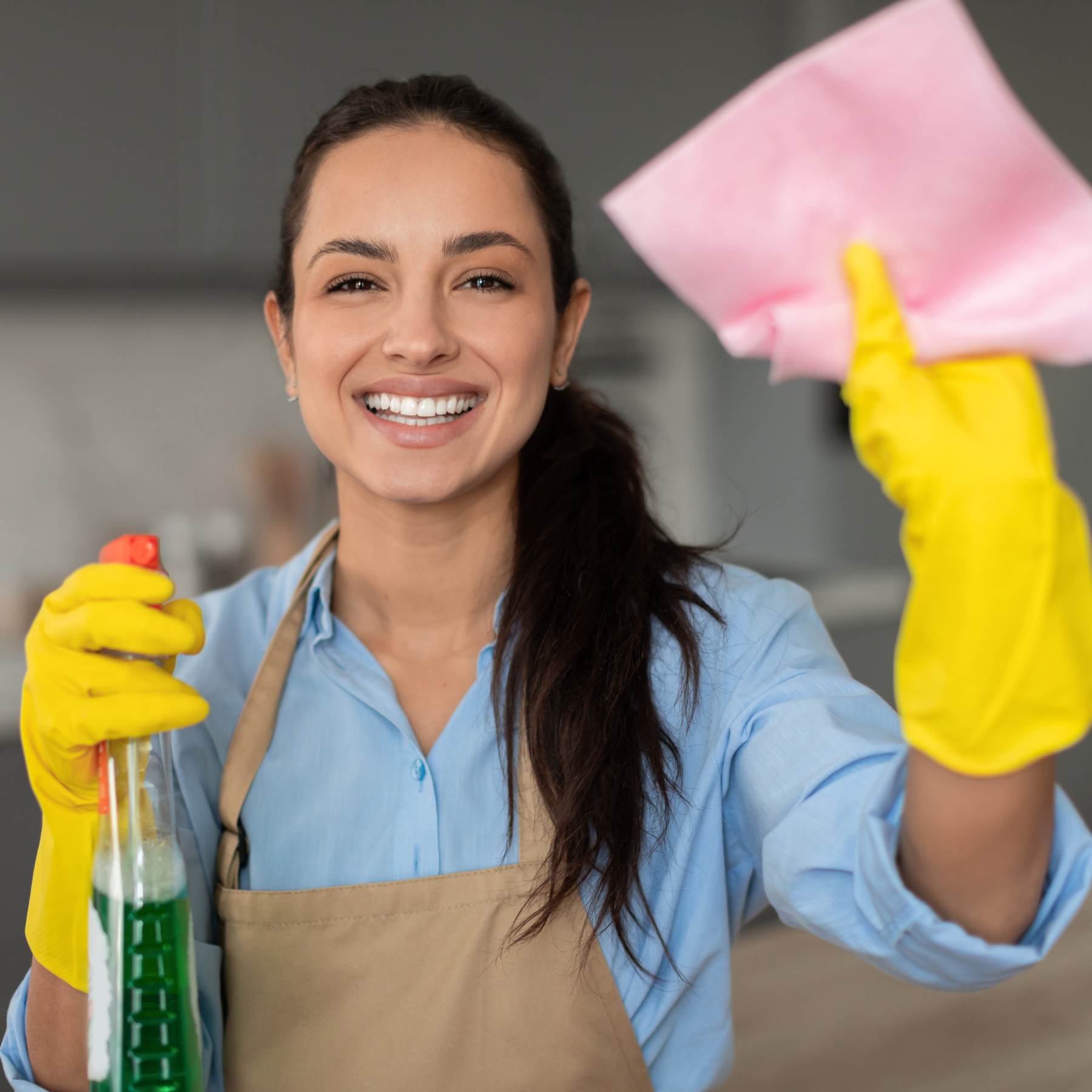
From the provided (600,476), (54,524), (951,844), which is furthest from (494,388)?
(54,524)

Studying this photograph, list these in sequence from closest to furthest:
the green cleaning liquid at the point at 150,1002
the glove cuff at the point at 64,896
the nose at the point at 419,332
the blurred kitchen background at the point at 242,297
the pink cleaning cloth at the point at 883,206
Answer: the pink cleaning cloth at the point at 883,206 < the green cleaning liquid at the point at 150,1002 < the glove cuff at the point at 64,896 < the nose at the point at 419,332 < the blurred kitchen background at the point at 242,297

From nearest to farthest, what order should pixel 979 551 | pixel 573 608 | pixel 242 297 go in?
pixel 979 551 → pixel 573 608 → pixel 242 297

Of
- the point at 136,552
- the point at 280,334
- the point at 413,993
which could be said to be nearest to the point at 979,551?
the point at 136,552

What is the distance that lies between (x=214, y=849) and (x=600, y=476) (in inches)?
19.6

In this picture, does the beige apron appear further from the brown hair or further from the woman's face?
the woman's face

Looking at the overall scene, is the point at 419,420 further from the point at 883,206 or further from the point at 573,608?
the point at 883,206

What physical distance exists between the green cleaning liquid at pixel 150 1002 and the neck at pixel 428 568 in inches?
17.7

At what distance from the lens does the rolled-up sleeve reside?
2.32ft

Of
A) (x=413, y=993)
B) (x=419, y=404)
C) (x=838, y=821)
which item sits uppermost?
(x=419, y=404)

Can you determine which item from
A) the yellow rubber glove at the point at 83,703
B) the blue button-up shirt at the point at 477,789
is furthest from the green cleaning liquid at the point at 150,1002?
the blue button-up shirt at the point at 477,789

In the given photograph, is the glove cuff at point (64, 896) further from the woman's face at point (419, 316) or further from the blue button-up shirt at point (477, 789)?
the woman's face at point (419, 316)

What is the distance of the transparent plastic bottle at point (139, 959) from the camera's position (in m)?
0.70

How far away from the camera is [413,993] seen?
3.27 ft

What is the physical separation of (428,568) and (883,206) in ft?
1.96
